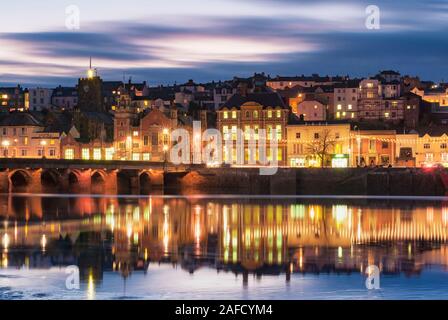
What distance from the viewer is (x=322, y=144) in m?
112

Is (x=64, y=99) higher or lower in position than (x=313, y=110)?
higher

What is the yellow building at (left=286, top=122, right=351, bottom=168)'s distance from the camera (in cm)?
11206

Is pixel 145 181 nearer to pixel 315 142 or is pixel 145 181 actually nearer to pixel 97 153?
pixel 97 153

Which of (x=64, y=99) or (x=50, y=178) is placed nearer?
(x=50, y=178)

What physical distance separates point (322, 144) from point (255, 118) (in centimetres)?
948

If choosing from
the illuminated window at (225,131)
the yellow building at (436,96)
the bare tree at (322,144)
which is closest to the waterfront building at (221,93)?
the yellow building at (436,96)

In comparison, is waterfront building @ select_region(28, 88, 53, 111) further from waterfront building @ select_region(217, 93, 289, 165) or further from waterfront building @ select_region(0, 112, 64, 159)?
waterfront building @ select_region(217, 93, 289, 165)

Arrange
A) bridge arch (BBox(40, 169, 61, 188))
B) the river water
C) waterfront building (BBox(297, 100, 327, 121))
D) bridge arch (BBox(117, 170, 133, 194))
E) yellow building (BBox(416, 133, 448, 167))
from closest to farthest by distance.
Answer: the river water
bridge arch (BBox(40, 169, 61, 188))
bridge arch (BBox(117, 170, 133, 194))
yellow building (BBox(416, 133, 448, 167))
waterfront building (BBox(297, 100, 327, 121))

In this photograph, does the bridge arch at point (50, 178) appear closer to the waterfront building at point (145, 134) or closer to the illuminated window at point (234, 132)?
the waterfront building at point (145, 134)

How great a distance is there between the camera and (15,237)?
147 feet

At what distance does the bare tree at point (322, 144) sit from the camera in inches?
4398

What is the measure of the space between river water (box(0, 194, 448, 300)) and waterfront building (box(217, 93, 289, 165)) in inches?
1992

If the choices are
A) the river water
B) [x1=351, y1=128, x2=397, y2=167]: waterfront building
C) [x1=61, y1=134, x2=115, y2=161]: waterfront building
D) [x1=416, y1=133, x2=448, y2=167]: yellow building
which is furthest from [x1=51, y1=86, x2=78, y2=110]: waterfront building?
the river water

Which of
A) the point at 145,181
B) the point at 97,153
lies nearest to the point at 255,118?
the point at 145,181
